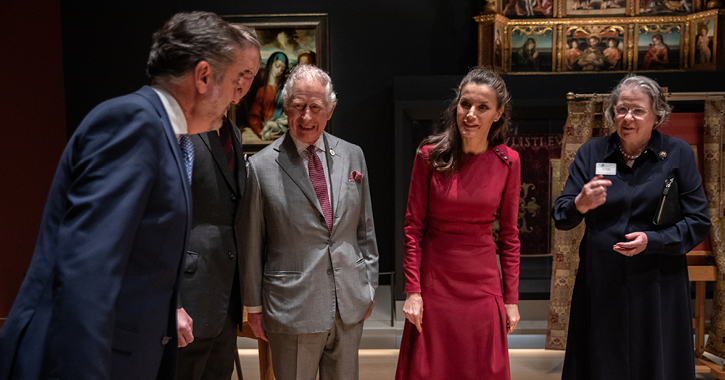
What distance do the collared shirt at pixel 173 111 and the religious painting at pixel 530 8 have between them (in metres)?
4.59

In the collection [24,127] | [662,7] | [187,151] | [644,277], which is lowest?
[644,277]

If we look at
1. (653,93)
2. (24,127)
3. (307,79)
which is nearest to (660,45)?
(653,93)

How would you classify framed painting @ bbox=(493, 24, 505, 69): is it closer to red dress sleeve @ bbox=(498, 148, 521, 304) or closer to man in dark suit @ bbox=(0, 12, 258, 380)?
red dress sleeve @ bbox=(498, 148, 521, 304)

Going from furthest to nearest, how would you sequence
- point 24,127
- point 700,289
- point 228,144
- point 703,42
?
point 703,42 → point 24,127 → point 700,289 → point 228,144

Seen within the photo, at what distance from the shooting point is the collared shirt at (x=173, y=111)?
1298 mm

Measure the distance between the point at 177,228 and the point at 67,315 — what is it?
30 centimetres

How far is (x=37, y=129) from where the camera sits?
492 cm

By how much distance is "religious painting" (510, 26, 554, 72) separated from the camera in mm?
5211

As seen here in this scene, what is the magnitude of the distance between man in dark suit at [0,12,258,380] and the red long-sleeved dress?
4.01 feet

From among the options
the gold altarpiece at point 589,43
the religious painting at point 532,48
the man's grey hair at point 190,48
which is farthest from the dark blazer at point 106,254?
the religious painting at point 532,48

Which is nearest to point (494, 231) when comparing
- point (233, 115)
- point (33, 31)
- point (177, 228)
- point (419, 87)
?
point (419, 87)

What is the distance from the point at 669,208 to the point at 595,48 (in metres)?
3.26

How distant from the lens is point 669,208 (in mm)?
2439

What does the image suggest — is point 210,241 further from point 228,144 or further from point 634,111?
point 634,111
